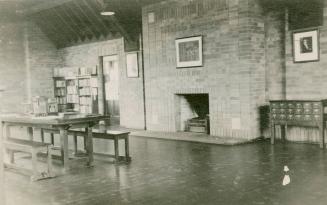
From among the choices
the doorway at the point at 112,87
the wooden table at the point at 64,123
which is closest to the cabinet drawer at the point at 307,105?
the wooden table at the point at 64,123

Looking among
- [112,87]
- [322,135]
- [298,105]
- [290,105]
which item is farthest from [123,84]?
[322,135]

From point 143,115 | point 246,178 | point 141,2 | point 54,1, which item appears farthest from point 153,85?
point 246,178

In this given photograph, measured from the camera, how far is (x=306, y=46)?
24.4ft

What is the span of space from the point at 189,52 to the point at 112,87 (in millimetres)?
4167

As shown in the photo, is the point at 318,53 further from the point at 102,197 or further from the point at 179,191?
the point at 102,197

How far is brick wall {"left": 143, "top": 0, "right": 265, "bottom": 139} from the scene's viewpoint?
7852mm

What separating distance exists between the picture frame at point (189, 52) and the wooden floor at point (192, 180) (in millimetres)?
2445

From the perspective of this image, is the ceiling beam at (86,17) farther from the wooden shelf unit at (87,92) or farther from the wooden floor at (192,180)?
the wooden floor at (192,180)

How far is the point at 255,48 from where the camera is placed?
7.90m

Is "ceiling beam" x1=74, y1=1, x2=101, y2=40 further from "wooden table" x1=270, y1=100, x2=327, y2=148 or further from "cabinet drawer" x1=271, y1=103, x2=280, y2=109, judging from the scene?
"wooden table" x1=270, y1=100, x2=327, y2=148

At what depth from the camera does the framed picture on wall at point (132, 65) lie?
36.0 ft

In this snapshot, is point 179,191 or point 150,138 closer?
point 179,191

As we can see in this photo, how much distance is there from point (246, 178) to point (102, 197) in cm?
181

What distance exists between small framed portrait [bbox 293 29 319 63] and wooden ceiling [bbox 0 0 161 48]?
3.52m
